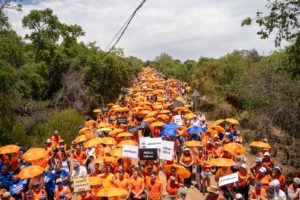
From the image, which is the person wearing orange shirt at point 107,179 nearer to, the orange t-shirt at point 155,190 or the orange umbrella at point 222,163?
the orange t-shirt at point 155,190

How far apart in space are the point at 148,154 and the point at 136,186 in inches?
50.3

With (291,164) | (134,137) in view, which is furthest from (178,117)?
(291,164)

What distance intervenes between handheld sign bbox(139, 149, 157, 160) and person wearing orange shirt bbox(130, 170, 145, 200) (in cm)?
98

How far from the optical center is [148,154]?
393 inches

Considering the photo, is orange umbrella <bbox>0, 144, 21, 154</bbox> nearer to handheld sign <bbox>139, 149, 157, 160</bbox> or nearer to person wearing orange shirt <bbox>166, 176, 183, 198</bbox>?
handheld sign <bbox>139, 149, 157, 160</bbox>

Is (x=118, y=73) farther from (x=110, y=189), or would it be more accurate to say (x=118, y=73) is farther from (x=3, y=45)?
(x=110, y=189)

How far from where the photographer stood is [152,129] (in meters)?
16.0

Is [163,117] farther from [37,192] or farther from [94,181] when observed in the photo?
[37,192]

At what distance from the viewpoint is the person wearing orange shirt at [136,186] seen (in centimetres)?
891

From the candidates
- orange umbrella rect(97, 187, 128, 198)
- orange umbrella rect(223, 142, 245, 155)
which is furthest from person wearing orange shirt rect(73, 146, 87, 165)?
orange umbrella rect(223, 142, 245, 155)

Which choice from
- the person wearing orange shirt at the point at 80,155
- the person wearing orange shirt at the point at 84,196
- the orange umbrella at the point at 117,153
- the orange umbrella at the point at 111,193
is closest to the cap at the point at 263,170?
the orange umbrella at the point at 111,193

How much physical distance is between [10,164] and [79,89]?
16.9 meters

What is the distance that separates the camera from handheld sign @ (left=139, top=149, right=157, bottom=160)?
392 inches

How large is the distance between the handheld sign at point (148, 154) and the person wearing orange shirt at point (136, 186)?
0.98 metres
